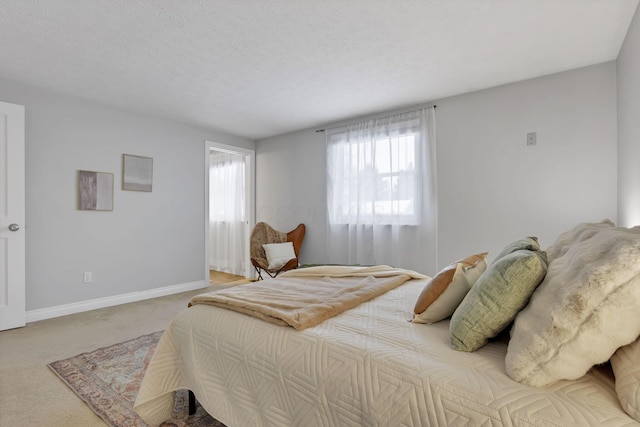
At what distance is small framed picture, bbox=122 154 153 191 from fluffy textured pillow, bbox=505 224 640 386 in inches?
173

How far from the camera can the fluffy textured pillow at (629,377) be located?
78 centimetres

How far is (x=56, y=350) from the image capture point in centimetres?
263

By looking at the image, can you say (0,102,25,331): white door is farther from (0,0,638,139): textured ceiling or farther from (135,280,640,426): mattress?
(135,280,640,426): mattress

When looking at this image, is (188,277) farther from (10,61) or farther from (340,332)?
(340,332)

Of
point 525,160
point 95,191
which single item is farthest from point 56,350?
point 525,160

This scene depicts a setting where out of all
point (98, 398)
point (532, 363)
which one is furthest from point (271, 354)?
point (98, 398)

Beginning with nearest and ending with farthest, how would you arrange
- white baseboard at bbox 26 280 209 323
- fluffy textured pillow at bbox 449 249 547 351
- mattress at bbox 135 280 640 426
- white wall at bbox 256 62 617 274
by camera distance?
1. mattress at bbox 135 280 640 426
2. fluffy textured pillow at bbox 449 249 547 351
3. white wall at bbox 256 62 617 274
4. white baseboard at bbox 26 280 209 323

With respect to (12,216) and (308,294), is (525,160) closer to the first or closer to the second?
(308,294)

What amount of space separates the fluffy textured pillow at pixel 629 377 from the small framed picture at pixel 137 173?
461 centimetres

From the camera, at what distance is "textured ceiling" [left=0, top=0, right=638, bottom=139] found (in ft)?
6.86

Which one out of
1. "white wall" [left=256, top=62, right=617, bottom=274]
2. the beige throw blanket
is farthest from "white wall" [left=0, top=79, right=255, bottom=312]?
"white wall" [left=256, top=62, right=617, bottom=274]

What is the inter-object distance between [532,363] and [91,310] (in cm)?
432

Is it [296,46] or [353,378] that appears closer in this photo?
[353,378]

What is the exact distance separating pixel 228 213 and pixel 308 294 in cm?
467
